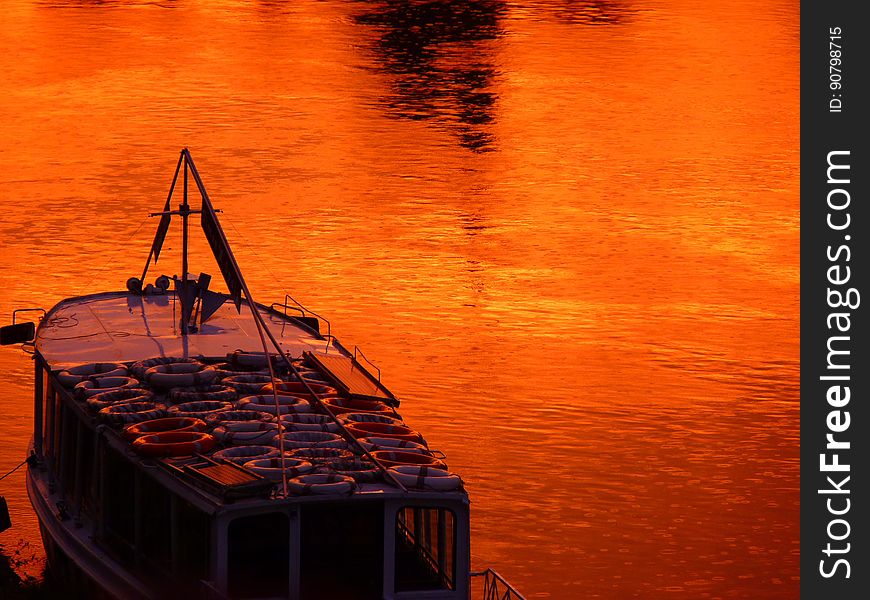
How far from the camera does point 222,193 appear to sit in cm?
4575

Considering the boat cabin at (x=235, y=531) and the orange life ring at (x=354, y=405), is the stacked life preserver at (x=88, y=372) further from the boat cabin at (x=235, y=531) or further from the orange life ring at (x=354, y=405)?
the orange life ring at (x=354, y=405)

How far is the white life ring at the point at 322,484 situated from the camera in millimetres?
16047

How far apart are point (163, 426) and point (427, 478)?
3.33 metres

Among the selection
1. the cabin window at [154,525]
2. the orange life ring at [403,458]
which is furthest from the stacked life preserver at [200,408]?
the orange life ring at [403,458]

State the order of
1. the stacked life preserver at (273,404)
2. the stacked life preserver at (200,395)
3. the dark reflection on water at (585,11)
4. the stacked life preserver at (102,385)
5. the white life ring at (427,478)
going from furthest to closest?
the dark reflection on water at (585,11) → the stacked life preserver at (102,385) → the stacked life preserver at (200,395) → the stacked life preserver at (273,404) → the white life ring at (427,478)

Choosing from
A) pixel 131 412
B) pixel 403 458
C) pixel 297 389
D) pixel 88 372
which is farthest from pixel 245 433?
pixel 88 372

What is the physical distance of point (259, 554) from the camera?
1662 cm

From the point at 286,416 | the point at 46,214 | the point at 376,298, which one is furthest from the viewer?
the point at 46,214

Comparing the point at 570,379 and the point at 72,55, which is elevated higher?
the point at 72,55

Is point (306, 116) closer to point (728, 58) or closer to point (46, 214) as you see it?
point (46, 214)

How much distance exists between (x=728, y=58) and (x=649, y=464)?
45630 millimetres

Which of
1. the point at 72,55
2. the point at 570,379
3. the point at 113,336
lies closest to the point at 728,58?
the point at 72,55

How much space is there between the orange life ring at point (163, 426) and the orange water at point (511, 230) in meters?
7.16

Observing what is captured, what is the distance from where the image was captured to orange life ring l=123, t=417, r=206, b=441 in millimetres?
17906
